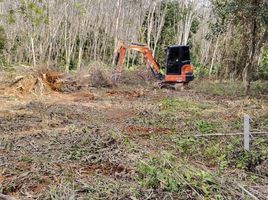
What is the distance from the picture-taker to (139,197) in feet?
12.4

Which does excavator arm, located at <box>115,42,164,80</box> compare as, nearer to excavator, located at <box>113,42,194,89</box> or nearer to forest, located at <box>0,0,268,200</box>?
excavator, located at <box>113,42,194,89</box>

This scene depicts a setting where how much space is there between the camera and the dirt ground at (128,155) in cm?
400

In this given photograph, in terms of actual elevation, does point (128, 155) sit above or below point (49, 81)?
above

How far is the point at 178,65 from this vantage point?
1620cm

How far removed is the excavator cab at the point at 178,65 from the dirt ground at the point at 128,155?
6070 mm

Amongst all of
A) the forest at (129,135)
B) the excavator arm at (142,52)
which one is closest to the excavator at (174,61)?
the excavator arm at (142,52)

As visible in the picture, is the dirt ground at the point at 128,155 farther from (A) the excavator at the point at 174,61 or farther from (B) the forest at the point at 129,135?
(A) the excavator at the point at 174,61

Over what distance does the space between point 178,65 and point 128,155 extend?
11.5 m

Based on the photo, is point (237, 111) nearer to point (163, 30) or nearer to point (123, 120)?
point (123, 120)

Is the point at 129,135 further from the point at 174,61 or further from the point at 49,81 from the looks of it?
the point at 174,61

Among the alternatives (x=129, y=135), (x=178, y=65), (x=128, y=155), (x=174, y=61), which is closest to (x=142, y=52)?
(x=174, y=61)

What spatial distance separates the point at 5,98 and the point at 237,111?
23.4ft

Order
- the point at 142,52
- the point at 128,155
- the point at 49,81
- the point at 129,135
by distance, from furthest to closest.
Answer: the point at 142,52 → the point at 49,81 → the point at 129,135 → the point at 128,155

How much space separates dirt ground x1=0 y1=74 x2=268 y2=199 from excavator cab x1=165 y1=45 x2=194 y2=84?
19.9ft
